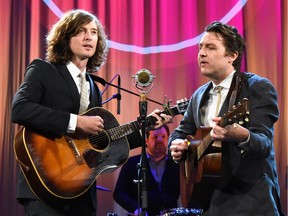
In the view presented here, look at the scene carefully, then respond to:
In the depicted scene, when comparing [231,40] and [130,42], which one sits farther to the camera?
[130,42]

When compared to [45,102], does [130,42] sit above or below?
above

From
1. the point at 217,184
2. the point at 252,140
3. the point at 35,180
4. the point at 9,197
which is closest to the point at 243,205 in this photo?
the point at 217,184

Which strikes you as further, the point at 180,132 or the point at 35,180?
the point at 180,132

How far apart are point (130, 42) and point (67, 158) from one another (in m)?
2.91

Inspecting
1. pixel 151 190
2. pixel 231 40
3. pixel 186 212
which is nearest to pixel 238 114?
pixel 231 40

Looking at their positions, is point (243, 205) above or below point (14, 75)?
below

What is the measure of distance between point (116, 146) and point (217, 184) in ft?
2.69

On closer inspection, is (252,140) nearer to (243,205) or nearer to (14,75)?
(243,205)

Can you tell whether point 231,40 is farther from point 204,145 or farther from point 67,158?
point 67,158

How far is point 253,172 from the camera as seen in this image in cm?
261

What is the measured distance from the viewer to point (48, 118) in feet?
8.98

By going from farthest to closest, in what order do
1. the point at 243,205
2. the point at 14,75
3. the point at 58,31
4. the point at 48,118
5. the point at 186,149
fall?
the point at 14,75
the point at 58,31
the point at 186,149
the point at 48,118
the point at 243,205

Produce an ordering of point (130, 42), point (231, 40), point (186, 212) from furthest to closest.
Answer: point (130, 42) → point (186, 212) → point (231, 40)

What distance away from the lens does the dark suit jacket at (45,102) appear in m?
2.73
